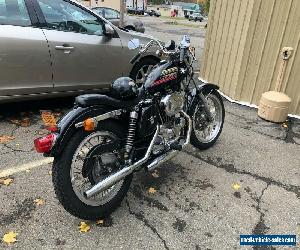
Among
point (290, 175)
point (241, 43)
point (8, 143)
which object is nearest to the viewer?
point (290, 175)

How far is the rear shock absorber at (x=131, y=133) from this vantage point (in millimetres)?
3008

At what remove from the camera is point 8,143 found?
14.2 feet

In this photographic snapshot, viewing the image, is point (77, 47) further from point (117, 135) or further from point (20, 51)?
point (117, 135)

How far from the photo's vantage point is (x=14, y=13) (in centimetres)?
455

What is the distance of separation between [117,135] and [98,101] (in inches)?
15.8

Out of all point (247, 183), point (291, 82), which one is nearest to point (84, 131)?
Result: point (247, 183)

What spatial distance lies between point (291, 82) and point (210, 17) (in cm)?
244

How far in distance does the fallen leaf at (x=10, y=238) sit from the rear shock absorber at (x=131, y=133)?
115cm

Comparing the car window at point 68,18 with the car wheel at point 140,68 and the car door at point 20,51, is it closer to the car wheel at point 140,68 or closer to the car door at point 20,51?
the car door at point 20,51

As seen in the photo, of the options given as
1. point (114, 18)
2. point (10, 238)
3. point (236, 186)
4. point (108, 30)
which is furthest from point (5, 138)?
point (114, 18)

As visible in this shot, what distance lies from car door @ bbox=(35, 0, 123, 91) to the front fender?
7.93ft

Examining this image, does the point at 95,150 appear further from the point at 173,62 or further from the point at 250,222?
the point at 250,222

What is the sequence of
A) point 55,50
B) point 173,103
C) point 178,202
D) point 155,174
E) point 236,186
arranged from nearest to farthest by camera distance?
point 178,202
point 173,103
point 236,186
point 155,174
point 55,50

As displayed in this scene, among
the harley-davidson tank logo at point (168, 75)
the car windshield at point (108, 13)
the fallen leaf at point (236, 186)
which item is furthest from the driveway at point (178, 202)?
the car windshield at point (108, 13)
